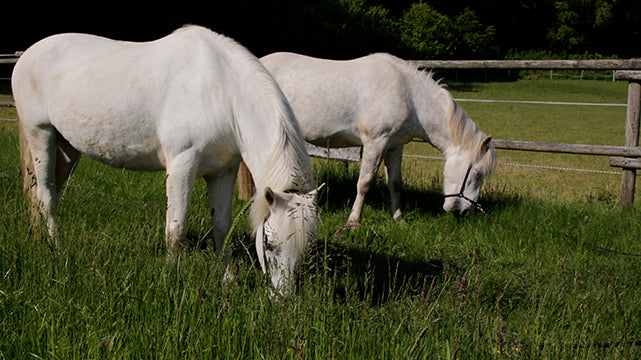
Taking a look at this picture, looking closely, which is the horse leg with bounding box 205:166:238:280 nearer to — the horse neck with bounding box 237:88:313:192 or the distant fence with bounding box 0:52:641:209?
the horse neck with bounding box 237:88:313:192

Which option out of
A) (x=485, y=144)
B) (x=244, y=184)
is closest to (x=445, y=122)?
(x=485, y=144)

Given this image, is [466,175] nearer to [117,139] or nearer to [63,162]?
[117,139]

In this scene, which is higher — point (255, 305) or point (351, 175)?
point (255, 305)

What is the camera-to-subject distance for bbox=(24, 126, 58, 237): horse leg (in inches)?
156

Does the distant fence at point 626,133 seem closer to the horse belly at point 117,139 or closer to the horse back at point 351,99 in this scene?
the horse back at point 351,99

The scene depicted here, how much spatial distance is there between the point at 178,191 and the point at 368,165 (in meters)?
2.69

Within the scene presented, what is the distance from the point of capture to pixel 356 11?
102ft

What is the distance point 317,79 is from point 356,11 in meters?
27.2

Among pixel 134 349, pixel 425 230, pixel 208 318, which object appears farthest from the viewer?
pixel 425 230

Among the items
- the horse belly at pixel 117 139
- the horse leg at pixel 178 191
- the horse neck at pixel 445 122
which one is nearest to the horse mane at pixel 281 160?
the horse leg at pixel 178 191

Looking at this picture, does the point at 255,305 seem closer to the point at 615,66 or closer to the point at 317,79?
the point at 317,79

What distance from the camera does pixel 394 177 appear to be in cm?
597

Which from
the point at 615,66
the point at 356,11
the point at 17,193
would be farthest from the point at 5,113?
the point at 356,11

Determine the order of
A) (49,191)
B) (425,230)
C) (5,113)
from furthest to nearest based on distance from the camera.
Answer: (5,113) → (425,230) → (49,191)
